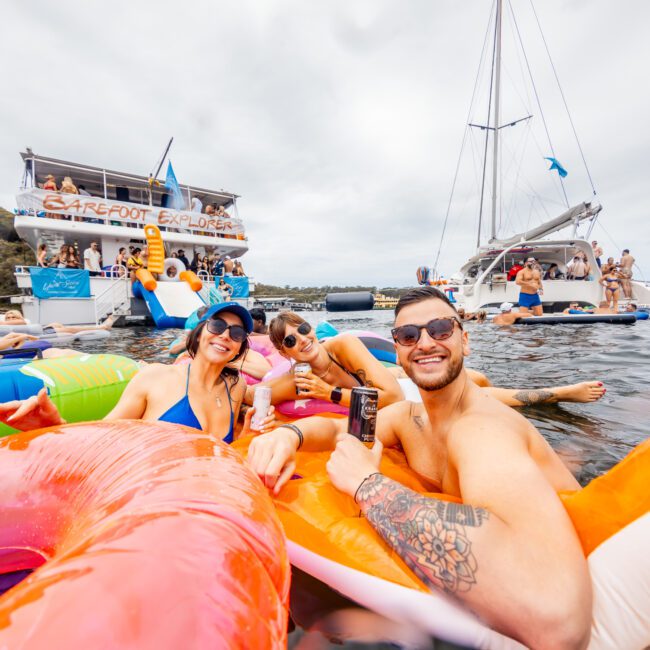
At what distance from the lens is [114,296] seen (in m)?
14.7

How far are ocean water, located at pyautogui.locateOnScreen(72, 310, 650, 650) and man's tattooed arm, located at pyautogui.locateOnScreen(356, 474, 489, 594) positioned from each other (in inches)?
9.2

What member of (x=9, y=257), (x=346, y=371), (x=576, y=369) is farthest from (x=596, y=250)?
(x=9, y=257)

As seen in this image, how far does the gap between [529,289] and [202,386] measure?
500 inches

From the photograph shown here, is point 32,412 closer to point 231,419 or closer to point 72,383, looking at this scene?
point 231,419

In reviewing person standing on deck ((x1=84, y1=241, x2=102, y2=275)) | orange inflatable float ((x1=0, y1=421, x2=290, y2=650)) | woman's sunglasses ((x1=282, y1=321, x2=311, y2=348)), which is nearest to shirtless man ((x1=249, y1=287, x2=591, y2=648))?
orange inflatable float ((x1=0, y1=421, x2=290, y2=650))

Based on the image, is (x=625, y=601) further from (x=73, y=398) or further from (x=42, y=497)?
(x=73, y=398)

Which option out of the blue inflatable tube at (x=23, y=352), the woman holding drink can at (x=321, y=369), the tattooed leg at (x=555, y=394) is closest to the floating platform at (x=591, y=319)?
the tattooed leg at (x=555, y=394)

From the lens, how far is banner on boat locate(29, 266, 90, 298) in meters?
12.9

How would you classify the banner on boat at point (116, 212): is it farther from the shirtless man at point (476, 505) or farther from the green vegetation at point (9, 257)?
the green vegetation at point (9, 257)

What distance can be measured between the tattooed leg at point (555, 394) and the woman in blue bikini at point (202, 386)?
2963 mm

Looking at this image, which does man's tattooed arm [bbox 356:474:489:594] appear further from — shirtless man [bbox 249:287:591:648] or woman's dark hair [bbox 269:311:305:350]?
woman's dark hair [bbox 269:311:305:350]

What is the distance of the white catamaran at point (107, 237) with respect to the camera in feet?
44.3

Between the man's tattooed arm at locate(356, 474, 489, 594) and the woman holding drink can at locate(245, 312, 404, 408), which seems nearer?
the man's tattooed arm at locate(356, 474, 489, 594)

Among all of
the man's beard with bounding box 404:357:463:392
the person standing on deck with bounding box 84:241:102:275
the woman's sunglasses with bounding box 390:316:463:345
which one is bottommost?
the man's beard with bounding box 404:357:463:392
